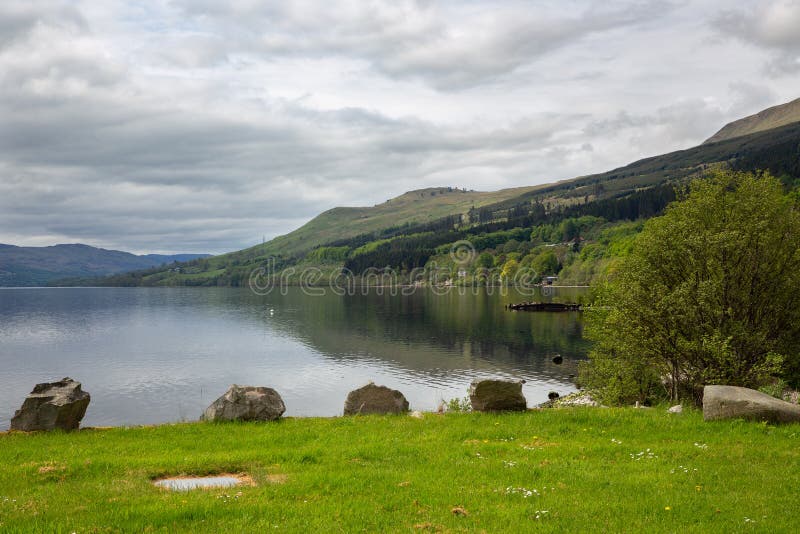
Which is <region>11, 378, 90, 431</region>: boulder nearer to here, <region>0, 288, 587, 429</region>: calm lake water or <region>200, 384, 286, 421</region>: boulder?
<region>200, 384, 286, 421</region>: boulder

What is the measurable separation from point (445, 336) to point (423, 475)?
104 m

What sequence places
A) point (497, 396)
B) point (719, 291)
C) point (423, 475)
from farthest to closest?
point (719, 291) < point (497, 396) < point (423, 475)

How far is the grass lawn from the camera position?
41.0 ft

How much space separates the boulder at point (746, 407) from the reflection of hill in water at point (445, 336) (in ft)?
199

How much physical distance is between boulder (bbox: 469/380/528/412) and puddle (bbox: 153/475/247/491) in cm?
1214

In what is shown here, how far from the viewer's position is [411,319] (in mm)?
154875

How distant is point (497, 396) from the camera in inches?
997

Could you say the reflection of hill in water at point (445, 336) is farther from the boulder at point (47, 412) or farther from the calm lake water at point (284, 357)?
the boulder at point (47, 412)

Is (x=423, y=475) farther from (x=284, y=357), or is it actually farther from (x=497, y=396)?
(x=284, y=357)

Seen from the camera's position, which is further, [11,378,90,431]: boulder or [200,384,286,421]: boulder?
[200,384,286,421]: boulder

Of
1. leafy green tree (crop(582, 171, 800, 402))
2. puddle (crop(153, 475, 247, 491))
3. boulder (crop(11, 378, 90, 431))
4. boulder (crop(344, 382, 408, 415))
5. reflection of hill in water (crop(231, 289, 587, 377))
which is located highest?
leafy green tree (crop(582, 171, 800, 402))

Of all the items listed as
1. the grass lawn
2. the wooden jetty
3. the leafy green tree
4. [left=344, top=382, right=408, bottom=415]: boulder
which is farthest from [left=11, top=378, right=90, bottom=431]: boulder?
the wooden jetty

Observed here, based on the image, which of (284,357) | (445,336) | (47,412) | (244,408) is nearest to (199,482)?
(244,408)

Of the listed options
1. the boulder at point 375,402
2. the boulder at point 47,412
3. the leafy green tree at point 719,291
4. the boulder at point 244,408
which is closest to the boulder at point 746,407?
the leafy green tree at point 719,291
